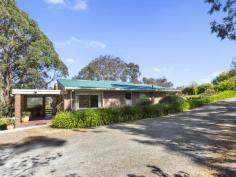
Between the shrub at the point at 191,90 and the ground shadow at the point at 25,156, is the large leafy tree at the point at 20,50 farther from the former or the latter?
the shrub at the point at 191,90

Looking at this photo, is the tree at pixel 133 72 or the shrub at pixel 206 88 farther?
the tree at pixel 133 72

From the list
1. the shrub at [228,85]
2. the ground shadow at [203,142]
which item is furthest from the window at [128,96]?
the shrub at [228,85]

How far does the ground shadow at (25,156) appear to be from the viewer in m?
7.89

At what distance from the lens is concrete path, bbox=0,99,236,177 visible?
677 centimetres

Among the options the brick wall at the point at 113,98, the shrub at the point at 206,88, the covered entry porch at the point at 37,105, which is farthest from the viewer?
the shrub at the point at 206,88

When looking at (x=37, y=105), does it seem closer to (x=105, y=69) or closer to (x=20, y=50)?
(x=20, y=50)

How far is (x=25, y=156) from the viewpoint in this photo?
9422mm

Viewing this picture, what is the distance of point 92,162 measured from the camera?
7.79 m

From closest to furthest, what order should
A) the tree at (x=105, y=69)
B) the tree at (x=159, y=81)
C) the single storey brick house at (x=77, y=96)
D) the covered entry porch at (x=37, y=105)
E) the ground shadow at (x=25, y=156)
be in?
the ground shadow at (x=25, y=156) → the single storey brick house at (x=77, y=96) → the covered entry porch at (x=37, y=105) → the tree at (x=105, y=69) → the tree at (x=159, y=81)

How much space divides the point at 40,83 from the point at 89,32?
498 inches

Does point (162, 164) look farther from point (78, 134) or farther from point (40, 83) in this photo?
point (40, 83)

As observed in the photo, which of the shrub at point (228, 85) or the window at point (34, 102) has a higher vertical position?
the shrub at point (228, 85)

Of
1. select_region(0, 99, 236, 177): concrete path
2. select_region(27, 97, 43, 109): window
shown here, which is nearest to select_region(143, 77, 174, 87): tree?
select_region(27, 97, 43, 109): window

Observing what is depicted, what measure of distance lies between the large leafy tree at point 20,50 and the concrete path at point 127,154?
16.1 m
